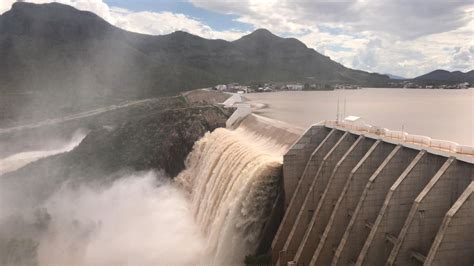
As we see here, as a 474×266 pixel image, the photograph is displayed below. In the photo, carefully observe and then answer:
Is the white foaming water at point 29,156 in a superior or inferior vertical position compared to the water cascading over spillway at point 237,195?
inferior

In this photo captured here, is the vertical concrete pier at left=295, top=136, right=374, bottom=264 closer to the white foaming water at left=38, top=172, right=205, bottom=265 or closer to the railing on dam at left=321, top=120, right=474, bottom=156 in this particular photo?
the railing on dam at left=321, top=120, right=474, bottom=156

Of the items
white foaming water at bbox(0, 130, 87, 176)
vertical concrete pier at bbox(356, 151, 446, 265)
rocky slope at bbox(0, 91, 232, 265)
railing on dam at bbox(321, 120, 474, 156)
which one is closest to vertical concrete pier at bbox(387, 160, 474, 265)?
railing on dam at bbox(321, 120, 474, 156)

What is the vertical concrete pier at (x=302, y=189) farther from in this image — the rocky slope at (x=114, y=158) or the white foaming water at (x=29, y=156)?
the white foaming water at (x=29, y=156)

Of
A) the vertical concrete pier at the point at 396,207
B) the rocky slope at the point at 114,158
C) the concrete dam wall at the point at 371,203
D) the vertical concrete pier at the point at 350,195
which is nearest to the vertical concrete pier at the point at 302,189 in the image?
the concrete dam wall at the point at 371,203

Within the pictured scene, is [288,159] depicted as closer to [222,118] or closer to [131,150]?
[222,118]

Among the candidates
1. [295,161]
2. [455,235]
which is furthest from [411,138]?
[295,161]
